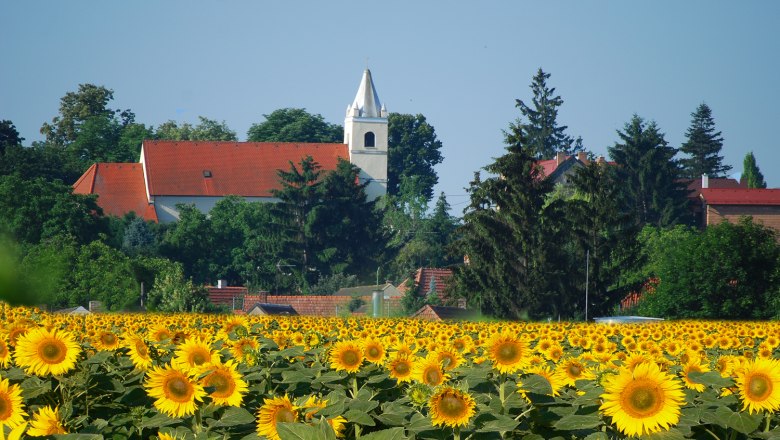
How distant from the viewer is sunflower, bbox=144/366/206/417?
17.6 ft

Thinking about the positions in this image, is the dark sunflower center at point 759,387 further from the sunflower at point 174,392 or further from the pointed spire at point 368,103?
the pointed spire at point 368,103

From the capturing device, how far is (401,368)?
6.67 metres

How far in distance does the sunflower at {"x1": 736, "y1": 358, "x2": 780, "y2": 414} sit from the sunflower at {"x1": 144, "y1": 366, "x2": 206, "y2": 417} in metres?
2.08

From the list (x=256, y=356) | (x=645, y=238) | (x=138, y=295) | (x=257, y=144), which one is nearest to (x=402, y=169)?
(x=257, y=144)

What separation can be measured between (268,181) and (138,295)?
181 feet

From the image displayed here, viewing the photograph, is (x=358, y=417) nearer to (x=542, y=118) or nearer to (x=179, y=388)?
(x=179, y=388)

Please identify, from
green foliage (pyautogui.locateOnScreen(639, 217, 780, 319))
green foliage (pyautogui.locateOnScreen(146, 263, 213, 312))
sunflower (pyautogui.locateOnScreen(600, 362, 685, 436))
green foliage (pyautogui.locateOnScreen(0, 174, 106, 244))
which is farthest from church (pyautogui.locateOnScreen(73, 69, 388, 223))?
sunflower (pyautogui.locateOnScreen(600, 362, 685, 436))

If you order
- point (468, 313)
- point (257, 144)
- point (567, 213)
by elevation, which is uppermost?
point (257, 144)

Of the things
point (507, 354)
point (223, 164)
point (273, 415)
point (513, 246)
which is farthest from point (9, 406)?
point (223, 164)

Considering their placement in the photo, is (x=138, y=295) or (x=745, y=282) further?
(x=138, y=295)

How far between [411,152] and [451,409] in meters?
129

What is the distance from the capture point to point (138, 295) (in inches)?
2311

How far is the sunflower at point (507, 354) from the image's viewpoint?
6234 mm

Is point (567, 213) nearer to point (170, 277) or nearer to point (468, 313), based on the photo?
point (468, 313)
